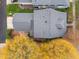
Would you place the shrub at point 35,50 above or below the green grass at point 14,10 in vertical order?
below

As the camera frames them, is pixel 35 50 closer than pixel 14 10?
Yes

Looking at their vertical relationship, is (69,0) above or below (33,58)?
above

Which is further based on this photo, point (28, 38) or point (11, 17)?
point (11, 17)

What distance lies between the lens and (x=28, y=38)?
155cm

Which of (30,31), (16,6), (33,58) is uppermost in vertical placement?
(16,6)

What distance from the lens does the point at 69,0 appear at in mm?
1664

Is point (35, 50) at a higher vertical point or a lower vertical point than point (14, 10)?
lower

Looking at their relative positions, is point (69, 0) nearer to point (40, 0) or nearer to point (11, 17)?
point (40, 0)

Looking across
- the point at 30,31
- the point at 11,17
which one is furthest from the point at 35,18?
the point at 11,17

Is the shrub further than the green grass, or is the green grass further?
the green grass

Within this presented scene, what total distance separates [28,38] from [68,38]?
247 millimetres

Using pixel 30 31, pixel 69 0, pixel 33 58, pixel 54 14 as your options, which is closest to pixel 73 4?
pixel 69 0

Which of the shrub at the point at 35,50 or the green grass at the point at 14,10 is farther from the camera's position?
the green grass at the point at 14,10

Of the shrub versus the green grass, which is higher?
the green grass
